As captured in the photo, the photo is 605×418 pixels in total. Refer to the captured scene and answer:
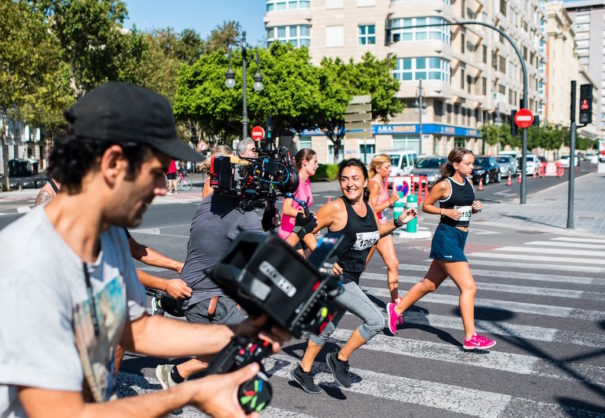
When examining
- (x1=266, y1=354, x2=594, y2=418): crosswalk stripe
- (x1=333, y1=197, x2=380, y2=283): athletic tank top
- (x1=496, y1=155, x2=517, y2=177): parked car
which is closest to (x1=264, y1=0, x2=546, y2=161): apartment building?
(x1=496, y1=155, x2=517, y2=177): parked car

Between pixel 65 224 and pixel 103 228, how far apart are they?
108 mm

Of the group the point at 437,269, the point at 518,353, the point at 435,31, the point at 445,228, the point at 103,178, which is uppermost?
the point at 435,31

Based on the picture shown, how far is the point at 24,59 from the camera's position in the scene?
28109mm

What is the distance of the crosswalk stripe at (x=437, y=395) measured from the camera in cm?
464

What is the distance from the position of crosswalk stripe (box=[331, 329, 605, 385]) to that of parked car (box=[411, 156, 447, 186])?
26.1 m

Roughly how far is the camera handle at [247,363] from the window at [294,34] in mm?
56290

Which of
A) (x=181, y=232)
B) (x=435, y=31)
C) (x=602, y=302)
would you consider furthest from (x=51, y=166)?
(x=435, y=31)

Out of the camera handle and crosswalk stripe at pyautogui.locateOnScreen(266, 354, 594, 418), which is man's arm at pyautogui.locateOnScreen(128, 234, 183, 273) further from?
the camera handle

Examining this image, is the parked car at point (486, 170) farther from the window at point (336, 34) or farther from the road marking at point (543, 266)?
the road marking at point (543, 266)

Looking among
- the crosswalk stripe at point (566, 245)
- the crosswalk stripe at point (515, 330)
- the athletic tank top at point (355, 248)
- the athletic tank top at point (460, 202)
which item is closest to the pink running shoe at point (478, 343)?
the crosswalk stripe at point (515, 330)

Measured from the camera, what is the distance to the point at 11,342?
1.52m

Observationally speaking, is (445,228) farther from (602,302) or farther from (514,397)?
(602,302)

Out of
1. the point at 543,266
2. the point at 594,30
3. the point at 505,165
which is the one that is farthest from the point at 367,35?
the point at 594,30

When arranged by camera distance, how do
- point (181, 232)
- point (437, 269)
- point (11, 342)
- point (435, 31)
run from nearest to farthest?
1. point (11, 342)
2. point (437, 269)
3. point (181, 232)
4. point (435, 31)
